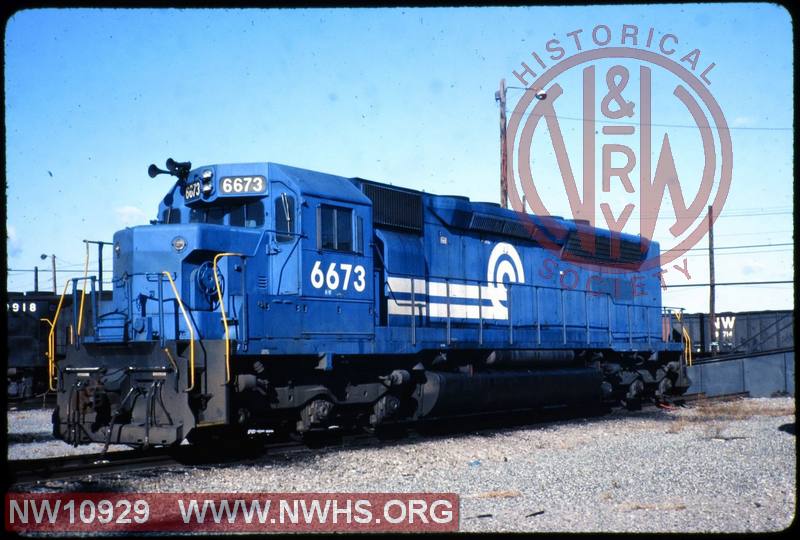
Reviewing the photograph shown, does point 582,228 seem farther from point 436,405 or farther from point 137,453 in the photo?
point 137,453

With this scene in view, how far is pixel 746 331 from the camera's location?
31.4 metres

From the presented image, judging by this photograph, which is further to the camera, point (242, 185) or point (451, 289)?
point (451, 289)

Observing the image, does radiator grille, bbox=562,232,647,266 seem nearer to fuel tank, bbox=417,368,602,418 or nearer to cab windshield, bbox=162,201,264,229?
fuel tank, bbox=417,368,602,418

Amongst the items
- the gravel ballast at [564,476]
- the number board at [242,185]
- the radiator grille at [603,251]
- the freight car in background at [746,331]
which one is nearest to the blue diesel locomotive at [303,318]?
the number board at [242,185]

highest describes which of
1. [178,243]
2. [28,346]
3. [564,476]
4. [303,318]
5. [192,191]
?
[192,191]

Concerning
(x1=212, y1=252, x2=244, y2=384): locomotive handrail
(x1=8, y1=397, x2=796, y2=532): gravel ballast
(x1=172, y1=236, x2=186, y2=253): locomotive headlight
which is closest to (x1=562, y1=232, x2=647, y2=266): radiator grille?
(x1=8, y1=397, x2=796, y2=532): gravel ballast

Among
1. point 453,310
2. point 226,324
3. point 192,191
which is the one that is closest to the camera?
point 226,324

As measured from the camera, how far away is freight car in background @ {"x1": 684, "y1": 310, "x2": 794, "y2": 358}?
3002 centimetres

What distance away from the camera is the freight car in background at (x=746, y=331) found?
3002 centimetres

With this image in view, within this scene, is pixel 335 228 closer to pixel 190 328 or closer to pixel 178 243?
pixel 178 243

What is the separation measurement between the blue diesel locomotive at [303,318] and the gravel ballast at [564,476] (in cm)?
76

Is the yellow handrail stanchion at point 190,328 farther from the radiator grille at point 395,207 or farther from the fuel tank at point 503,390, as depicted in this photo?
the fuel tank at point 503,390

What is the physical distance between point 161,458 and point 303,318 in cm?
244

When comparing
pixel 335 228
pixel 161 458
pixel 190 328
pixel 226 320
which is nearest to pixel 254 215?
pixel 335 228
